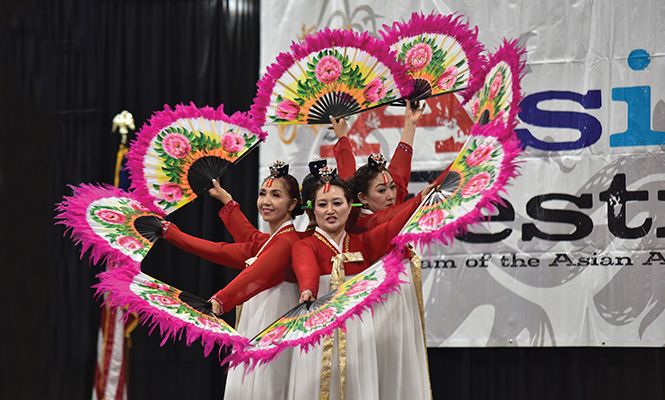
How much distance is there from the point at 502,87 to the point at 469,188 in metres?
0.37

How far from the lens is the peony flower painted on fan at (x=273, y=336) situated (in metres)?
2.12

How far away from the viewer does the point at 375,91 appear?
268 cm

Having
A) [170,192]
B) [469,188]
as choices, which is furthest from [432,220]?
[170,192]

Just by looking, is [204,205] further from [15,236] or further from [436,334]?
[436,334]

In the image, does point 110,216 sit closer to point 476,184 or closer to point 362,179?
point 362,179

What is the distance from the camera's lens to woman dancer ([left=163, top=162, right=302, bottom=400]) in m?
2.44

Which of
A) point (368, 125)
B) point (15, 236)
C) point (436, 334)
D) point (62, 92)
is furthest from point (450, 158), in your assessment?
point (15, 236)

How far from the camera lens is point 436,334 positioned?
150 inches

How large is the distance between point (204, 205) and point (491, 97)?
7.86 ft

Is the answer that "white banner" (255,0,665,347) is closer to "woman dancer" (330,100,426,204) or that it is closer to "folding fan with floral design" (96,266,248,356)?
"woman dancer" (330,100,426,204)

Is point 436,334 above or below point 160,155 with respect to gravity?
below

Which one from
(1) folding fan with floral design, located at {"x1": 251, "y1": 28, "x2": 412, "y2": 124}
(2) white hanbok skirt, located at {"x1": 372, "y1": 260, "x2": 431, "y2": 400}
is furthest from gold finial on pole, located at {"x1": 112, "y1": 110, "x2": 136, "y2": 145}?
(2) white hanbok skirt, located at {"x1": 372, "y1": 260, "x2": 431, "y2": 400}

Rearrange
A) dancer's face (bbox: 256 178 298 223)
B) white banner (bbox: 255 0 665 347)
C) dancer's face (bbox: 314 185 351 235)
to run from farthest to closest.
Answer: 1. white banner (bbox: 255 0 665 347)
2. dancer's face (bbox: 256 178 298 223)
3. dancer's face (bbox: 314 185 351 235)

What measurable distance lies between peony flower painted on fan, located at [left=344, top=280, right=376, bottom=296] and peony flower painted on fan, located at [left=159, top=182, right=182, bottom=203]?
0.97m
